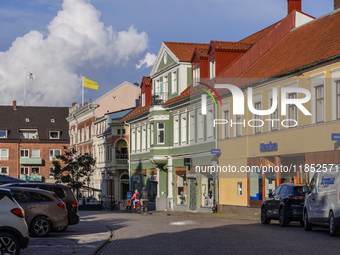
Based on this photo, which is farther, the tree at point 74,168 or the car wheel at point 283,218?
the tree at point 74,168

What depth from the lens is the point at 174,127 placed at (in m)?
57.3

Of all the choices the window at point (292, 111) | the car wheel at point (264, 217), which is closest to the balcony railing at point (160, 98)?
the window at point (292, 111)

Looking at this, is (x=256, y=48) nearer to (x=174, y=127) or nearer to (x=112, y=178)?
(x=174, y=127)

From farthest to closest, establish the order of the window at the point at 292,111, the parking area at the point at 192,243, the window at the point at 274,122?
the window at the point at 274,122, the window at the point at 292,111, the parking area at the point at 192,243

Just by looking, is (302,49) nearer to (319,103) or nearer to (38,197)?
(319,103)

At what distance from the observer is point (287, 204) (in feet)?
89.4

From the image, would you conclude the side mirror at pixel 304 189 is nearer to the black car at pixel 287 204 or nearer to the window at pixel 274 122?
the black car at pixel 287 204

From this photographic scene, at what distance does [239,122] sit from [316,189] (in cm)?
1986

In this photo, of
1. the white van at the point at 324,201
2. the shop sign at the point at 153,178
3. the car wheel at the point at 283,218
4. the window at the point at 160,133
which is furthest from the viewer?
the shop sign at the point at 153,178

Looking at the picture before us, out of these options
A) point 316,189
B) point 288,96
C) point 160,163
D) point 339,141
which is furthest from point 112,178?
point 316,189

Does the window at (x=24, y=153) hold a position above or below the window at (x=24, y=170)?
above

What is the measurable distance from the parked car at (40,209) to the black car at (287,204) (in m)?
8.54

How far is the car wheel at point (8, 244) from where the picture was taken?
1398cm

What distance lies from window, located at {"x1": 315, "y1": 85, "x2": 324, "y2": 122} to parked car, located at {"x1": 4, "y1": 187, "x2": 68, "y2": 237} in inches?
604
